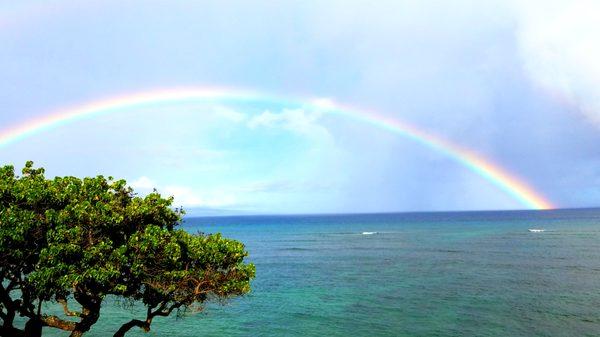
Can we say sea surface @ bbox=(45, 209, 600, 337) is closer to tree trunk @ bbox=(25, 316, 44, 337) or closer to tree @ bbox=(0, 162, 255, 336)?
tree @ bbox=(0, 162, 255, 336)

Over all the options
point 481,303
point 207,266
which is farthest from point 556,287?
point 207,266

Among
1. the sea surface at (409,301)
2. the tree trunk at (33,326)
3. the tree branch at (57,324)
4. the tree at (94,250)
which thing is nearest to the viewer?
the tree at (94,250)

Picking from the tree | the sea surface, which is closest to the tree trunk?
the tree

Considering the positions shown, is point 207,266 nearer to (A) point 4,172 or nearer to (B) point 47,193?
(B) point 47,193

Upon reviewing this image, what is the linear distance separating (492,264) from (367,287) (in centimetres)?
3398

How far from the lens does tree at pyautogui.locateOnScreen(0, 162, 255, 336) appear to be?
1723cm

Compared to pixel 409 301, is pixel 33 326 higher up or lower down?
higher up

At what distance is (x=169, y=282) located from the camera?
19438 millimetres

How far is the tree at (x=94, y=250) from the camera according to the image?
56.5 ft

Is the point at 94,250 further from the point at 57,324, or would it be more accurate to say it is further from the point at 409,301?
the point at 409,301

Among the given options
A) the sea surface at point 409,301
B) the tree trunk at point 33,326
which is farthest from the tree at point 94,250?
the sea surface at point 409,301

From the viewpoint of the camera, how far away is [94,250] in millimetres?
17328

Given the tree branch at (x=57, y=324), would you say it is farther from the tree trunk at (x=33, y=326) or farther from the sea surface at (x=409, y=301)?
the sea surface at (x=409, y=301)

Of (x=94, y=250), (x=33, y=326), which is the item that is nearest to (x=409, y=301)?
(x=33, y=326)
